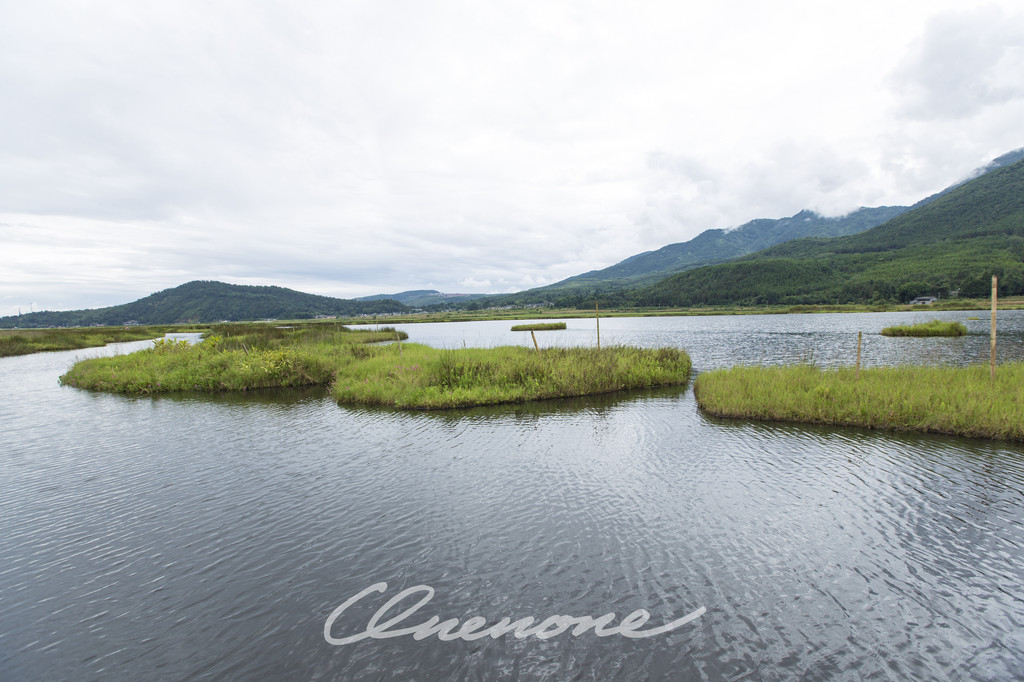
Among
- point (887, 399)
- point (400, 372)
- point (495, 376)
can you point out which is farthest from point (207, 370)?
point (887, 399)

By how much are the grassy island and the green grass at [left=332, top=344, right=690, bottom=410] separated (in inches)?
2.3

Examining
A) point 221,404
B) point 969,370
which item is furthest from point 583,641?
point 221,404

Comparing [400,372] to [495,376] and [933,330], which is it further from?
[933,330]

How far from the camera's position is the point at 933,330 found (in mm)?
51000

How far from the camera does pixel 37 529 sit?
10789 millimetres

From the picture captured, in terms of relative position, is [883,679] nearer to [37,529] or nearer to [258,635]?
[258,635]

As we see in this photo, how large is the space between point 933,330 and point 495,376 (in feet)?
185

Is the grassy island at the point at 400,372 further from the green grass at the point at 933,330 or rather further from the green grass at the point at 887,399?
the green grass at the point at 933,330

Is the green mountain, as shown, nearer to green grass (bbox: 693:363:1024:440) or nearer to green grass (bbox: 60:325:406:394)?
green grass (bbox: 693:363:1024:440)

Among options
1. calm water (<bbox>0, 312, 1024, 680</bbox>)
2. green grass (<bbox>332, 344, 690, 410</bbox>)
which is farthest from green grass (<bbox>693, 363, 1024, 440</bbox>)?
green grass (<bbox>332, 344, 690, 410</bbox>)

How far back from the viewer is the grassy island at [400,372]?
2409cm

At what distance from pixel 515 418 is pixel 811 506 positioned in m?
12.2

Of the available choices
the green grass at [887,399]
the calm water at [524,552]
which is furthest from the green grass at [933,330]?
the calm water at [524,552]

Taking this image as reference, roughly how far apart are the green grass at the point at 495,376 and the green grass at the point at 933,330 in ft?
139
